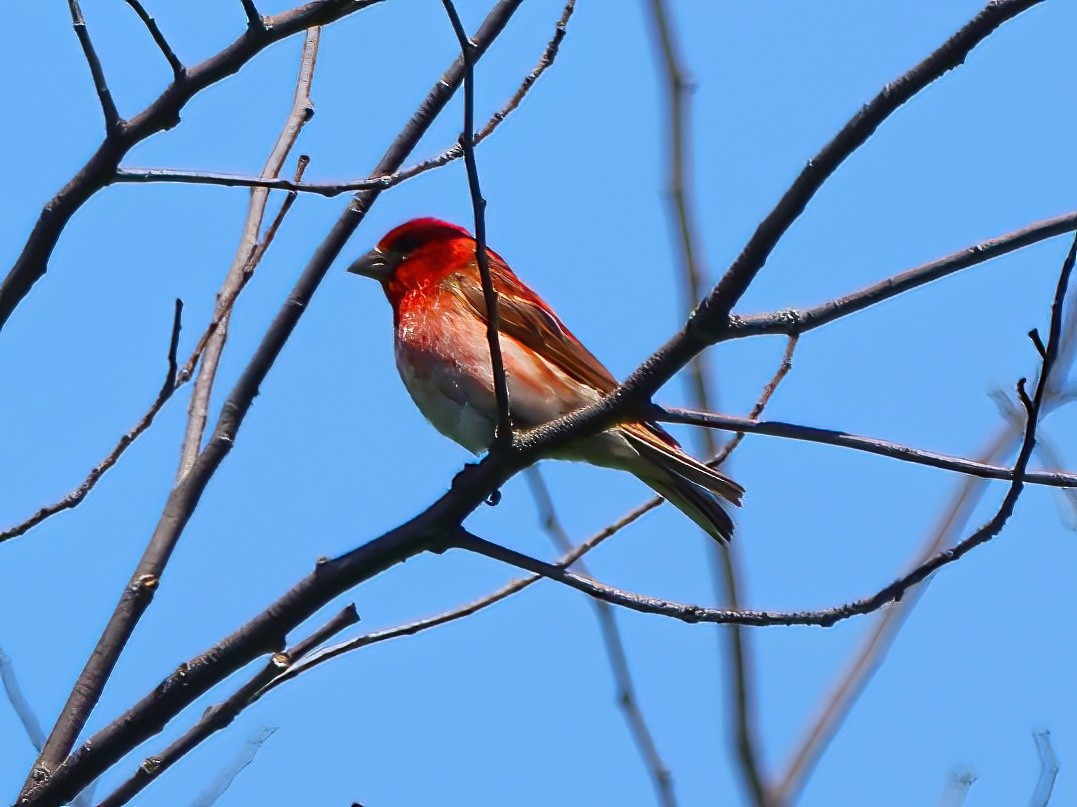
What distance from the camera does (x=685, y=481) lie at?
5.15 meters

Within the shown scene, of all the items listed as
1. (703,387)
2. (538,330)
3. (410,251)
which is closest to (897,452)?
(703,387)

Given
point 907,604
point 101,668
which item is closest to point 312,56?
point 101,668

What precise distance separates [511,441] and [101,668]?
131 centimetres

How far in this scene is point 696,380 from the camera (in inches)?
173

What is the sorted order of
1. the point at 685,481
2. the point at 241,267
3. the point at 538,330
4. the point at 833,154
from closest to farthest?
the point at 833,154, the point at 241,267, the point at 685,481, the point at 538,330

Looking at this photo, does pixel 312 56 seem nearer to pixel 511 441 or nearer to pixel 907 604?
pixel 511 441

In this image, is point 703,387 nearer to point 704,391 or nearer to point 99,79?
point 704,391

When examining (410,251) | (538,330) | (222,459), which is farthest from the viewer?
(410,251)

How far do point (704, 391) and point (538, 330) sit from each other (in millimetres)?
1574

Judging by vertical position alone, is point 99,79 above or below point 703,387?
below

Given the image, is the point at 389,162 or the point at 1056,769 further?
the point at 389,162

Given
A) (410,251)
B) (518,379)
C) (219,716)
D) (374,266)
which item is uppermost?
(410,251)

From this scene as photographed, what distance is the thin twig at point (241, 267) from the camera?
450 cm

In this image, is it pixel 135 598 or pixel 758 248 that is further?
pixel 135 598
